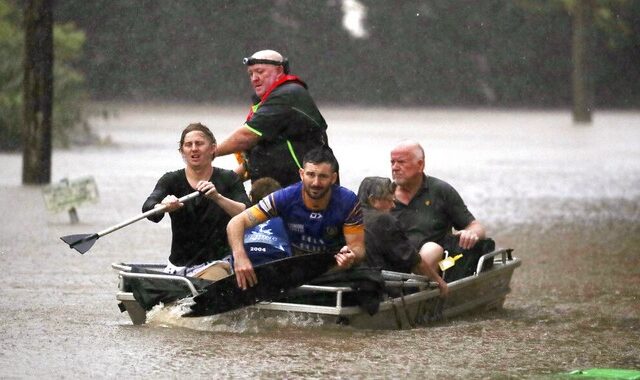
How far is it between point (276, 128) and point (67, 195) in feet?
21.9

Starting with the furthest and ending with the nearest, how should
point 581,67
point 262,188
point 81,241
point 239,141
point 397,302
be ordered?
point 581,67
point 239,141
point 262,188
point 81,241
point 397,302

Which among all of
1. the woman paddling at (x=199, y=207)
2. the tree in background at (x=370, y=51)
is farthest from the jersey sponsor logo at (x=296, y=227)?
the tree in background at (x=370, y=51)

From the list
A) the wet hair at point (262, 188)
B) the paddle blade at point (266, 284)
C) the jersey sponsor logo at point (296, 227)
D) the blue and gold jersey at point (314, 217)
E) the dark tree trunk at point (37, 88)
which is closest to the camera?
the paddle blade at point (266, 284)

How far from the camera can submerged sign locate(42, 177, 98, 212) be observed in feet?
56.5

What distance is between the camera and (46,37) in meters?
21.9

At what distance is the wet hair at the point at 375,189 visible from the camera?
33.2 feet

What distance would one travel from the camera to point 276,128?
11117mm

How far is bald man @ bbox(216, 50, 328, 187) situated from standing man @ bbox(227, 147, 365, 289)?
4.76ft

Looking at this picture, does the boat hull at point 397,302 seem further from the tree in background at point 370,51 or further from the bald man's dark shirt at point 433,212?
the tree in background at point 370,51

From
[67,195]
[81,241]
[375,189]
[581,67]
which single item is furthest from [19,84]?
[581,67]

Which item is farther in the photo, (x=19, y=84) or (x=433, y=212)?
(x=19, y=84)

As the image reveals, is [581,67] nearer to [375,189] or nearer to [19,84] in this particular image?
[19,84]

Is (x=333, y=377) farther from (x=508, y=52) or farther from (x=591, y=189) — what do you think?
(x=508, y=52)

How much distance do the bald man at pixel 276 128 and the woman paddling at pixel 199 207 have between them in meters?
0.81
